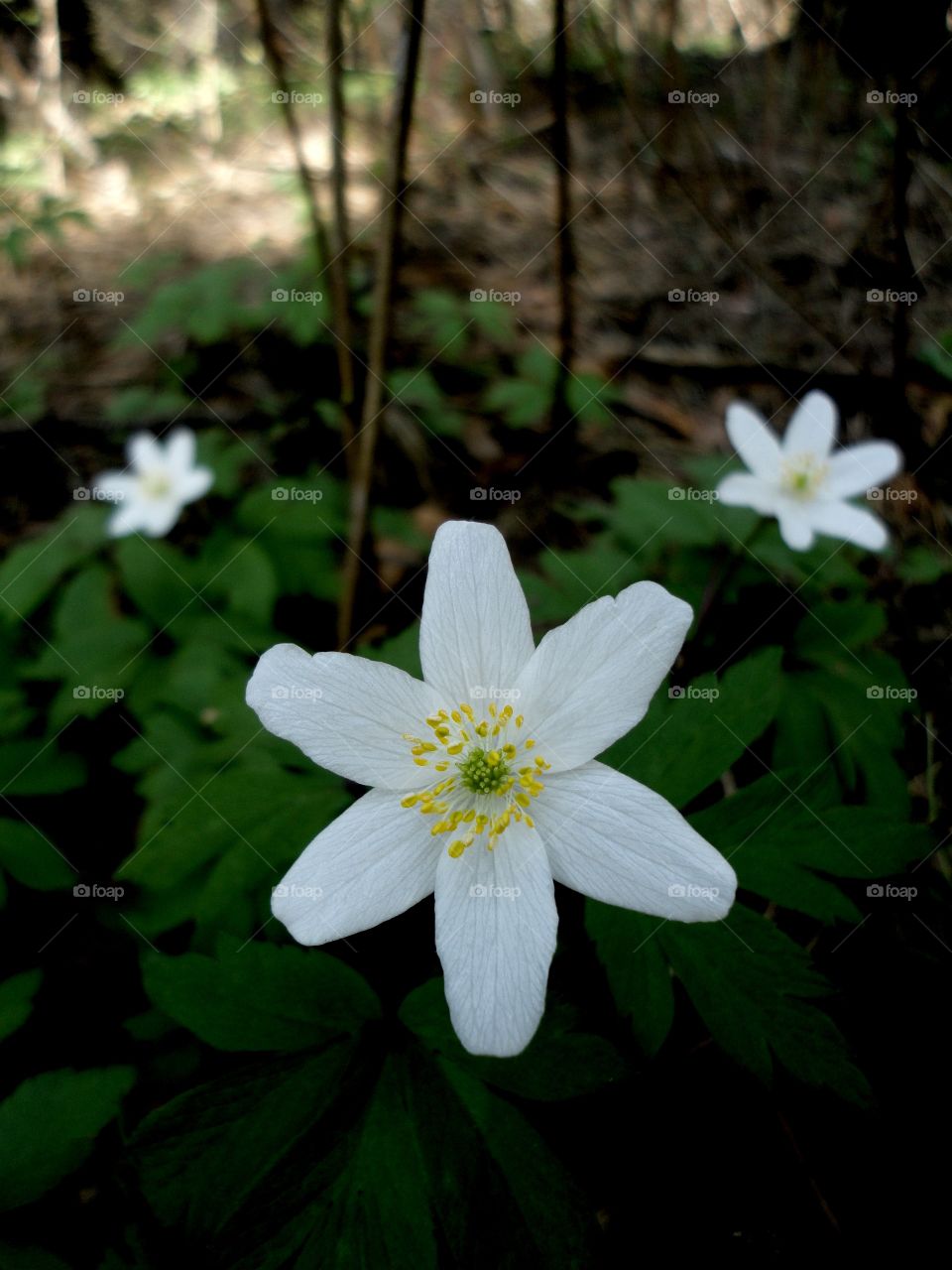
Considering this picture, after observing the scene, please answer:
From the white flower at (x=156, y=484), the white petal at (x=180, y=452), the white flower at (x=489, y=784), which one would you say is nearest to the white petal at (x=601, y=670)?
the white flower at (x=489, y=784)

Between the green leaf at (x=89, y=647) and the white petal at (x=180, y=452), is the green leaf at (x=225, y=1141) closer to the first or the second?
the green leaf at (x=89, y=647)

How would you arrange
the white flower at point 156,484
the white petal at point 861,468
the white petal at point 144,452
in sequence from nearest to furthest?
1. the white petal at point 861,468
2. the white flower at point 156,484
3. the white petal at point 144,452

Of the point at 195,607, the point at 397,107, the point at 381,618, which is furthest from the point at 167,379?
the point at 397,107

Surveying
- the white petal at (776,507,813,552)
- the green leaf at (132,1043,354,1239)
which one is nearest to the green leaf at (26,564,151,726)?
the green leaf at (132,1043,354,1239)

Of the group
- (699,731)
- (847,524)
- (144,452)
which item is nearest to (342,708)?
(699,731)

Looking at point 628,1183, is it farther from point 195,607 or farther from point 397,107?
point 397,107

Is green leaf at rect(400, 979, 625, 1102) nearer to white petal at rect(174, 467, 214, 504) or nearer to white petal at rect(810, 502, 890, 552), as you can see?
white petal at rect(810, 502, 890, 552)
